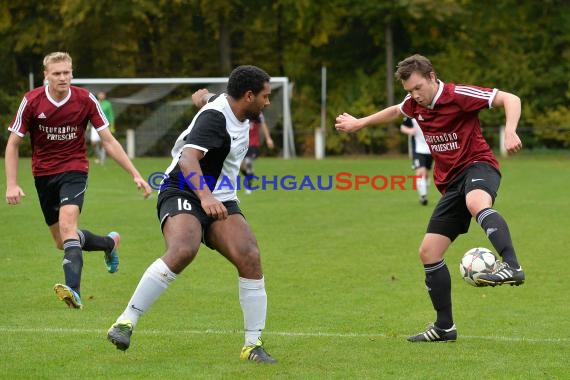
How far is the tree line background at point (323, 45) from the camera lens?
39062mm

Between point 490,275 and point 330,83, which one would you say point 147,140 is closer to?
point 330,83

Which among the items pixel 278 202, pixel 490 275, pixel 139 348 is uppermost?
pixel 490 275

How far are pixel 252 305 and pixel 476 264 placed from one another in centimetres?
145

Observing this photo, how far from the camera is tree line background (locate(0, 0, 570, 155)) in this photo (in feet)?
128

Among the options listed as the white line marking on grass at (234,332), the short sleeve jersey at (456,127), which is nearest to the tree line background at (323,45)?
the white line marking on grass at (234,332)

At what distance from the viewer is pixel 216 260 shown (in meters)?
12.0

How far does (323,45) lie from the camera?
42.2m

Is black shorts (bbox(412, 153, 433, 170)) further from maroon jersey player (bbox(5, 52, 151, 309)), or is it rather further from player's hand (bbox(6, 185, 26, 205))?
player's hand (bbox(6, 185, 26, 205))

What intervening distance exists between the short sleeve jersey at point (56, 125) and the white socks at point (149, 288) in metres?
2.79

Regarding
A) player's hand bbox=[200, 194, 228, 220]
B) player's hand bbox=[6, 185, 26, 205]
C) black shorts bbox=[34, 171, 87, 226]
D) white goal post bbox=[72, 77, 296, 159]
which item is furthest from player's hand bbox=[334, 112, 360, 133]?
white goal post bbox=[72, 77, 296, 159]

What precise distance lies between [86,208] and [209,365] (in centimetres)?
1192

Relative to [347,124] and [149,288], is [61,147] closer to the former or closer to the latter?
[347,124]

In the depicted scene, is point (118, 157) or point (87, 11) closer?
point (118, 157)

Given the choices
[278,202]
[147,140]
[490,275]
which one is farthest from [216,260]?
[147,140]
